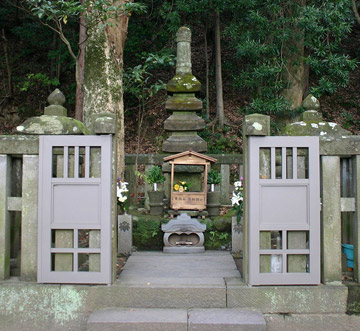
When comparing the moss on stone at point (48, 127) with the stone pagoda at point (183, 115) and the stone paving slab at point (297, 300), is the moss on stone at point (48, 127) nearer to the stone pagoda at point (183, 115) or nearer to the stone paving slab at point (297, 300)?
the stone paving slab at point (297, 300)

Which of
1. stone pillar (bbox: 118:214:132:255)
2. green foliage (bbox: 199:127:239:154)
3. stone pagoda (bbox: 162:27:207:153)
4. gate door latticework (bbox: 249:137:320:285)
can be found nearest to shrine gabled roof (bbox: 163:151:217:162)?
stone pagoda (bbox: 162:27:207:153)

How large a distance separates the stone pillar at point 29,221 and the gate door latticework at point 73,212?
10 cm

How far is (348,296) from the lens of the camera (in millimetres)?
3602

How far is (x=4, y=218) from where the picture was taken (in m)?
3.72

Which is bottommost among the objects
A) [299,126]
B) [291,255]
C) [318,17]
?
[291,255]

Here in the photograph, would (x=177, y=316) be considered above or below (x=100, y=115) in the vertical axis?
below

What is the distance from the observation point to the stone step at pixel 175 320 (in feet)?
10.8

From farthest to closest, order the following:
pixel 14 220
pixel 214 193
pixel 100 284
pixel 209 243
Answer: pixel 214 193 → pixel 209 243 → pixel 14 220 → pixel 100 284

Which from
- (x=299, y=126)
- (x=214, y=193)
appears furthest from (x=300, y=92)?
(x=299, y=126)

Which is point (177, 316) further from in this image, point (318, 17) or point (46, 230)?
point (318, 17)

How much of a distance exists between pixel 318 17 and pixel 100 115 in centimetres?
725

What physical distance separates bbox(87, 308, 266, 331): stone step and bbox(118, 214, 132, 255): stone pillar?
212cm

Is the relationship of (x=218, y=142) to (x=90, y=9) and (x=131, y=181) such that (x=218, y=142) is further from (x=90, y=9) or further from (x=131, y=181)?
(x=90, y=9)

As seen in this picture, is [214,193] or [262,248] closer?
[262,248]
